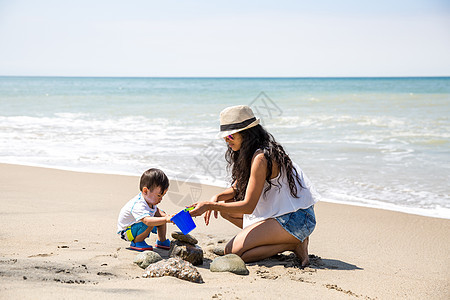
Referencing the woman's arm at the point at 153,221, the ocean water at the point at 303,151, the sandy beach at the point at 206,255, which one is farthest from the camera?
the ocean water at the point at 303,151

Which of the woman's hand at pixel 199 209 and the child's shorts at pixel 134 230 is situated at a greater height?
the woman's hand at pixel 199 209

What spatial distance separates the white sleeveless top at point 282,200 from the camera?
12.1ft

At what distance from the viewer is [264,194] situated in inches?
147

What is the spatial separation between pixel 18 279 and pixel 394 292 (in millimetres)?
2386

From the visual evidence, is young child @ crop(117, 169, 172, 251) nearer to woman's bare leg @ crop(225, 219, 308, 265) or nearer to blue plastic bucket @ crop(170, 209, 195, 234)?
blue plastic bucket @ crop(170, 209, 195, 234)

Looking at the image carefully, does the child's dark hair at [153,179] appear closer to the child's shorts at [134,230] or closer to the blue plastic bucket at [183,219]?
the child's shorts at [134,230]

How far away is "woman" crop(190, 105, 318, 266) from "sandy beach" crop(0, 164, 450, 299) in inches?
6.4

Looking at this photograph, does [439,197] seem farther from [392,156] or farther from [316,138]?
[316,138]

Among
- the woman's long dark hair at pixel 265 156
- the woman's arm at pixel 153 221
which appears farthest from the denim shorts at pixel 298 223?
the woman's arm at pixel 153 221

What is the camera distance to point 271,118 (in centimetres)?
1583

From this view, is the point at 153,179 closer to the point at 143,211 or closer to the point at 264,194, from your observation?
the point at 143,211

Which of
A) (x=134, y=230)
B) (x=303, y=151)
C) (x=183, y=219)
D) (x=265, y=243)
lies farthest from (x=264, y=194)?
(x=303, y=151)

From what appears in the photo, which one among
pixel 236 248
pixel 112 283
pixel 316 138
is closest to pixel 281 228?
pixel 236 248

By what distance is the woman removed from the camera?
3514 millimetres
